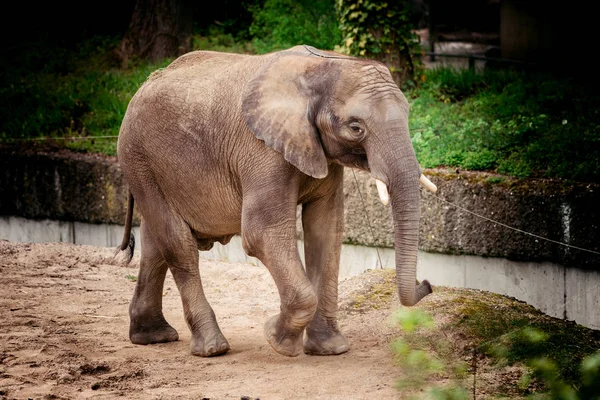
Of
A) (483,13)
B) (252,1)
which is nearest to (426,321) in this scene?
(252,1)

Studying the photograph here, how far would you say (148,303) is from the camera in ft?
26.2

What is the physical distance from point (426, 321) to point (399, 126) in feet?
11.4

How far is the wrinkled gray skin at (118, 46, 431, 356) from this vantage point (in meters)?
6.37

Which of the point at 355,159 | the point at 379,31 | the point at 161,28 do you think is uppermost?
the point at 379,31

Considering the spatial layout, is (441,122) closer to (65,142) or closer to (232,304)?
(232,304)

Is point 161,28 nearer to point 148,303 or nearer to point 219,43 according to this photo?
point 219,43

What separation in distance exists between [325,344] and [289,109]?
1.88 meters

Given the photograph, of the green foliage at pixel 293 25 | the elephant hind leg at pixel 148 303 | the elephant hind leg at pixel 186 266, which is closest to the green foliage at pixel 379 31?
the green foliage at pixel 293 25

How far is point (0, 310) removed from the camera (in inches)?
349

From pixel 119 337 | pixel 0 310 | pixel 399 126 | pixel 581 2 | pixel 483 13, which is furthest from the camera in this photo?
pixel 483 13

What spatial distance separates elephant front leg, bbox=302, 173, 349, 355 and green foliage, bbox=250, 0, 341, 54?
23.5 feet

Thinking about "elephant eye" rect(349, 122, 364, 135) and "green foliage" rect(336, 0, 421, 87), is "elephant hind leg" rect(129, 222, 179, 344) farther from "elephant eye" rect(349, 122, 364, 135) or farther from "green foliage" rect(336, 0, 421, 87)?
"green foliage" rect(336, 0, 421, 87)

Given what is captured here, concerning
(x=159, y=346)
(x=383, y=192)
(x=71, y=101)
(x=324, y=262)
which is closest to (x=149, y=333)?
(x=159, y=346)

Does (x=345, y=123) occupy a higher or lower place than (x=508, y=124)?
higher
